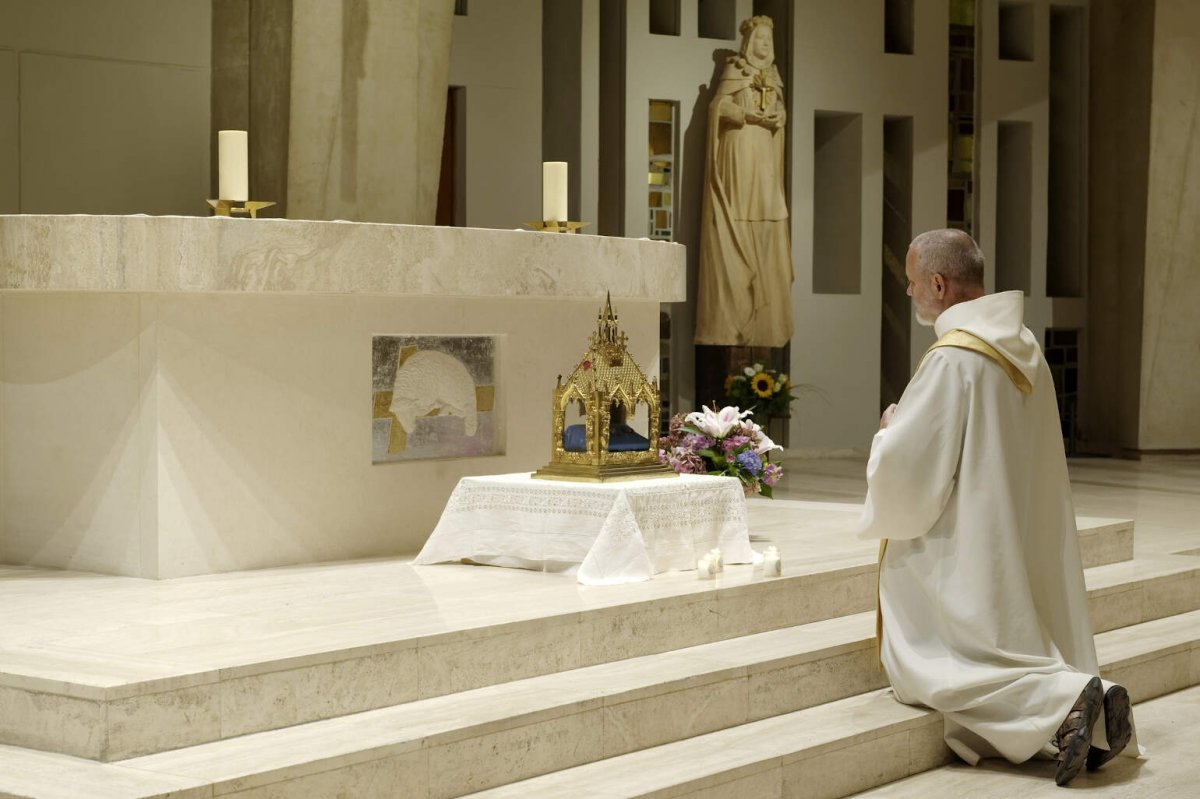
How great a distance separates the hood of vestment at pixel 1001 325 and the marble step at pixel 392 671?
4.58ft

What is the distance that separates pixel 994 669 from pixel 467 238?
2989mm

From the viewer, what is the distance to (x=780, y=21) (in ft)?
46.5

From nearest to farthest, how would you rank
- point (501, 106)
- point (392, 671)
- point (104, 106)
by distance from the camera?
1. point (392, 671)
2. point (104, 106)
3. point (501, 106)

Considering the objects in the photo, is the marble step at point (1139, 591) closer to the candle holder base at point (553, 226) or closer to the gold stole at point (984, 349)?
the gold stole at point (984, 349)

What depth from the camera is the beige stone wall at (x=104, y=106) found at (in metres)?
10.3

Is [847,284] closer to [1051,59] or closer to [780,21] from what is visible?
[780,21]

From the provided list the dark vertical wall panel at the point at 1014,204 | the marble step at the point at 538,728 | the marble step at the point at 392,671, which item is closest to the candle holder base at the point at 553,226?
the marble step at the point at 392,671

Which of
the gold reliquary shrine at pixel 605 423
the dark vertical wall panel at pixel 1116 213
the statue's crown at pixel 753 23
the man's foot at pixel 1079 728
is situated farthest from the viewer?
the dark vertical wall panel at pixel 1116 213

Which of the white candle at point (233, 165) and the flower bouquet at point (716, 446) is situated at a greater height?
the white candle at point (233, 165)

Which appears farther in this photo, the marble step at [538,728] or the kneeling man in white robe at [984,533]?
the kneeling man in white robe at [984,533]

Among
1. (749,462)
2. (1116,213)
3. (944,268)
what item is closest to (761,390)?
(1116,213)

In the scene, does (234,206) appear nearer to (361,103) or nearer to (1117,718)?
(361,103)

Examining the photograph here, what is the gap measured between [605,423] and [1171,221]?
33.0 feet

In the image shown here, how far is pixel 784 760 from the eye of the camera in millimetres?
5020
